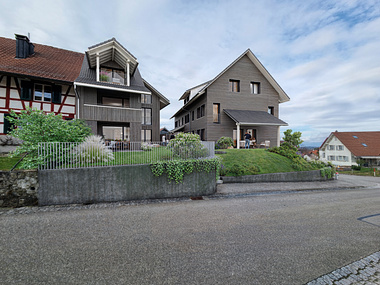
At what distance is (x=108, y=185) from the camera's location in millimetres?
6379

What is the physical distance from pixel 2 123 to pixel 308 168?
21.5 metres

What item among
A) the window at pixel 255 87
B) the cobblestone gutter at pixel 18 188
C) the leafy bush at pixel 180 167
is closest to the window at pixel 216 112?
the window at pixel 255 87

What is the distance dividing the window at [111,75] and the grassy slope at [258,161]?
10703mm

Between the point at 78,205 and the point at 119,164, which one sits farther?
the point at 119,164

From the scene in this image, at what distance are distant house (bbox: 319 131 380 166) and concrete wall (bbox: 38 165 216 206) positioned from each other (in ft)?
131

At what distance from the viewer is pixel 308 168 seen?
37.9 ft

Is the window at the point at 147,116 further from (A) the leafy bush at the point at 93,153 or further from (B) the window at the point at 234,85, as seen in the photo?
(A) the leafy bush at the point at 93,153

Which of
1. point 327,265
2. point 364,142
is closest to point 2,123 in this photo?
point 327,265

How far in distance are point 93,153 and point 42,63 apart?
13.3 meters

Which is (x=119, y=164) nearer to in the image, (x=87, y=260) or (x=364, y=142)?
(x=87, y=260)

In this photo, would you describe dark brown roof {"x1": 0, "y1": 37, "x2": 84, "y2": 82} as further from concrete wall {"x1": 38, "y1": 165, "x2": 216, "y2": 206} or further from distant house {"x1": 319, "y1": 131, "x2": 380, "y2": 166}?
distant house {"x1": 319, "y1": 131, "x2": 380, "y2": 166}

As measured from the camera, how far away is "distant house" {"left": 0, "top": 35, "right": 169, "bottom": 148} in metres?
12.2

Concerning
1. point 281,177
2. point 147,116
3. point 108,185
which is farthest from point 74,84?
point 281,177

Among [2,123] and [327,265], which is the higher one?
[2,123]
